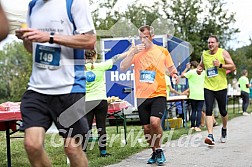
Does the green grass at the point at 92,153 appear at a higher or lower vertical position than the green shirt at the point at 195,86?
lower

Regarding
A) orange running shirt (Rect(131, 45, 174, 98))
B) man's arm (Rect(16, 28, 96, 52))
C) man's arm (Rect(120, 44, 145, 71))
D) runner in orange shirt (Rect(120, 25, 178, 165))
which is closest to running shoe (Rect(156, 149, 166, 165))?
runner in orange shirt (Rect(120, 25, 178, 165))

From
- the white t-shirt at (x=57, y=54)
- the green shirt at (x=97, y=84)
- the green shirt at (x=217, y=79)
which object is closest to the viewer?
the white t-shirt at (x=57, y=54)

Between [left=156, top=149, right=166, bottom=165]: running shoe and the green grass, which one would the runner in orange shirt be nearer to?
[left=156, top=149, right=166, bottom=165]: running shoe

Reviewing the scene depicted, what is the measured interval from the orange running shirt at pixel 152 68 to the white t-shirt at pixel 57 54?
353cm

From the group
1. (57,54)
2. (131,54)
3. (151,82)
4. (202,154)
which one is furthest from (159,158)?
(57,54)

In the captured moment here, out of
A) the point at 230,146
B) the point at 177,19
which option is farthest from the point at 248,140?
the point at 177,19

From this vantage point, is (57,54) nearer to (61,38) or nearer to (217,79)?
(61,38)

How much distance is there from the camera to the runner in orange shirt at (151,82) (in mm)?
7633

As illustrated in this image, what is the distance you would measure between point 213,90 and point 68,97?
6066 mm

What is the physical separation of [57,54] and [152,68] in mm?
3725

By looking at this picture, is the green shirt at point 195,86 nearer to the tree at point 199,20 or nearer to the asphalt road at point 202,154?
the asphalt road at point 202,154

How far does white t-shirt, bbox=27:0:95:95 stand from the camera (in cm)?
414

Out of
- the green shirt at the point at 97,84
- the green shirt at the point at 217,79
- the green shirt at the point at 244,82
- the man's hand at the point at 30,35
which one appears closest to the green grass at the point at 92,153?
the green shirt at the point at 97,84

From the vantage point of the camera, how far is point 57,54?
13.6 feet
